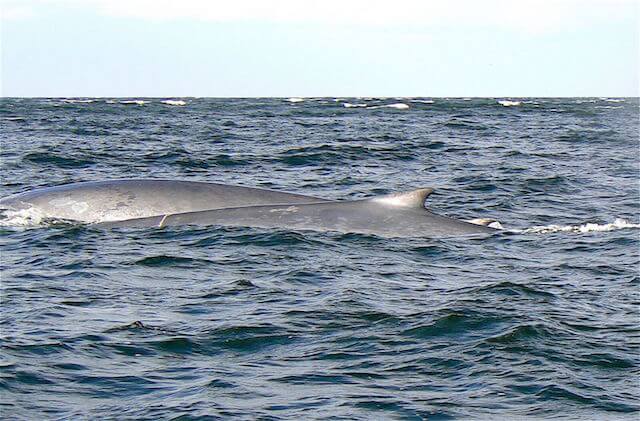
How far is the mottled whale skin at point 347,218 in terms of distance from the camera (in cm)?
1347

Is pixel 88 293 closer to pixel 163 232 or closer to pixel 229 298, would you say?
pixel 229 298

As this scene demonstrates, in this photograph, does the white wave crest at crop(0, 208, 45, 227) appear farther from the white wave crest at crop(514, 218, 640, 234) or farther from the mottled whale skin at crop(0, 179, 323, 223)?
the white wave crest at crop(514, 218, 640, 234)

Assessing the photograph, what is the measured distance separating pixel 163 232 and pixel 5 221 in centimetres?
228

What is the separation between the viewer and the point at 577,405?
723 cm

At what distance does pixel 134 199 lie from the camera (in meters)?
14.3

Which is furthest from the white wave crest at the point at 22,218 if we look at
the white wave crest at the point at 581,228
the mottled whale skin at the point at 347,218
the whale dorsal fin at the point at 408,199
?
the white wave crest at the point at 581,228

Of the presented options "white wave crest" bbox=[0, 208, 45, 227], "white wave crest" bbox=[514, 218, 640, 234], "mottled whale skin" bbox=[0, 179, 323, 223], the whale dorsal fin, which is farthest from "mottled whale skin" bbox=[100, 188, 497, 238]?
"white wave crest" bbox=[514, 218, 640, 234]

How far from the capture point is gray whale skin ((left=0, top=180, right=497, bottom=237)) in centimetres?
1355

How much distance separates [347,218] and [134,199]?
292cm

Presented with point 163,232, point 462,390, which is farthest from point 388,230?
point 462,390

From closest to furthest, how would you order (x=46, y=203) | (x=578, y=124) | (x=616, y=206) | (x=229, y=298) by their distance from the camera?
(x=229, y=298) < (x=46, y=203) < (x=616, y=206) < (x=578, y=124)

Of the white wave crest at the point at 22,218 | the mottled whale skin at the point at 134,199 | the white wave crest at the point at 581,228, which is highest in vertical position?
the mottled whale skin at the point at 134,199

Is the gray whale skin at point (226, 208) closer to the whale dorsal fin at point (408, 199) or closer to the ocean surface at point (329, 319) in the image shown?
the whale dorsal fin at point (408, 199)

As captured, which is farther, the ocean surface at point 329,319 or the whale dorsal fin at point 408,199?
the whale dorsal fin at point 408,199
